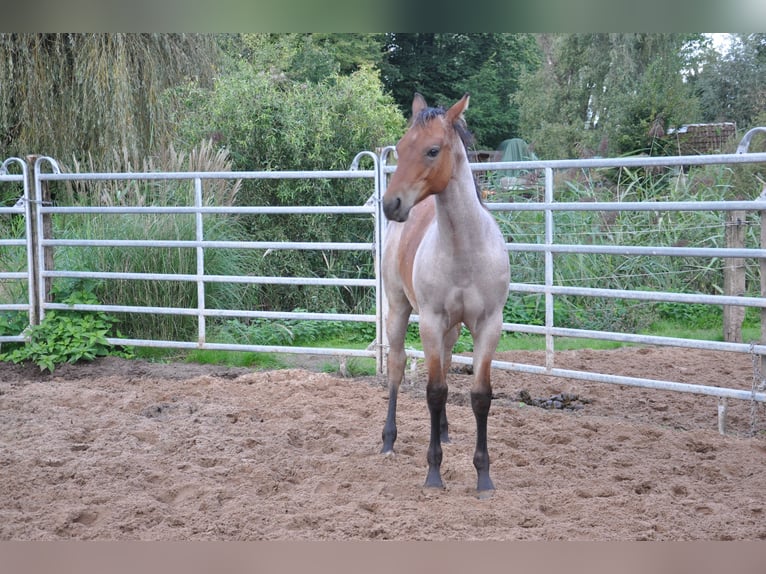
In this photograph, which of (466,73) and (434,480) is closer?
(434,480)

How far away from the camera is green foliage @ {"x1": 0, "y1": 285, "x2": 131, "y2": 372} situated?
6.40m

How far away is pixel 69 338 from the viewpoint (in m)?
6.55

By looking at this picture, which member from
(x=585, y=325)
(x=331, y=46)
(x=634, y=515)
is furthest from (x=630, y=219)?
(x=331, y=46)

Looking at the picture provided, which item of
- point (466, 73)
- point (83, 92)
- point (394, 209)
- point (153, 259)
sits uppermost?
point (466, 73)

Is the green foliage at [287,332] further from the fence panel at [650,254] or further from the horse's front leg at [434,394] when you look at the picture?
the horse's front leg at [434,394]

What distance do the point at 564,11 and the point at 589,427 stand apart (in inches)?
131

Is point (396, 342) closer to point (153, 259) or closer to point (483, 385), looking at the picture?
point (483, 385)

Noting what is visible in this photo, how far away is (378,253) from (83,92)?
5.36 m

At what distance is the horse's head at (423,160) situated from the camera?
3182mm

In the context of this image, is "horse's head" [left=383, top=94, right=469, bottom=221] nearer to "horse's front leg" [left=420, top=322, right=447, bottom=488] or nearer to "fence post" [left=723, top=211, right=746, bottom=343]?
"horse's front leg" [left=420, top=322, right=447, bottom=488]

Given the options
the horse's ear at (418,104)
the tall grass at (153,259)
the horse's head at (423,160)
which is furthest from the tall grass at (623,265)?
the horse's head at (423,160)

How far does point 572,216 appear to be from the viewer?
8.06 m

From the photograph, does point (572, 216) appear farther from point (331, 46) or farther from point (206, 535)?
point (331, 46)

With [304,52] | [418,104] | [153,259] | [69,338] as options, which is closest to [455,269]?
[418,104]
